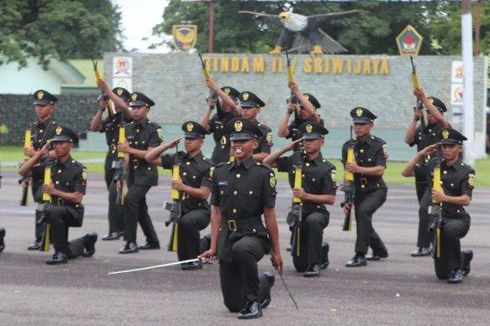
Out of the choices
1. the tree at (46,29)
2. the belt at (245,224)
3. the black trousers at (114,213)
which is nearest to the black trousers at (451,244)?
the belt at (245,224)

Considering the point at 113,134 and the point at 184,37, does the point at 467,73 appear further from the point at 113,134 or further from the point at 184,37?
the point at 113,134

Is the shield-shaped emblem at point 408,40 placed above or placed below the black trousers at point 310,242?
above

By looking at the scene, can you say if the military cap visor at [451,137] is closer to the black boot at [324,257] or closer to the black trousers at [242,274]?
the black boot at [324,257]

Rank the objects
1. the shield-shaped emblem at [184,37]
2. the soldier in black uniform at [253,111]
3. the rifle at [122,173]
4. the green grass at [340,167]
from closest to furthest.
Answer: the soldier in black uniform at [253,111] < the rifle at [122,173] < the green grass at [340,167] < the shield-shaped emblem at [184,37]

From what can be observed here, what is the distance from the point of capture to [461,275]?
14242 mm

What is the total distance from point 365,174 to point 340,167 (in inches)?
897

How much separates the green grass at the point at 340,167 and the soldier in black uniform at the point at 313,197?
17175 mm

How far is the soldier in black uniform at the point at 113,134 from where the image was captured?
17.0 metres

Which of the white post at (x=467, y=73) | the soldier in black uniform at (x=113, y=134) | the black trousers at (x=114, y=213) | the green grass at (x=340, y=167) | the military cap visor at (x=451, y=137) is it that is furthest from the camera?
the white post at (x=467, y=73)

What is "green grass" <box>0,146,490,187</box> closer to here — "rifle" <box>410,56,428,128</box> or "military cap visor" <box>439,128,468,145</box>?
"rifle" <box>410,56,428,128</box>

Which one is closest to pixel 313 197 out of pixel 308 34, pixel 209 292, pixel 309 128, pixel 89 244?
pixel 309 128

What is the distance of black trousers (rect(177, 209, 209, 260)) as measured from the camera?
15.0 metres

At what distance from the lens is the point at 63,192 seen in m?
15.5

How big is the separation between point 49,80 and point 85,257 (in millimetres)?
61651
